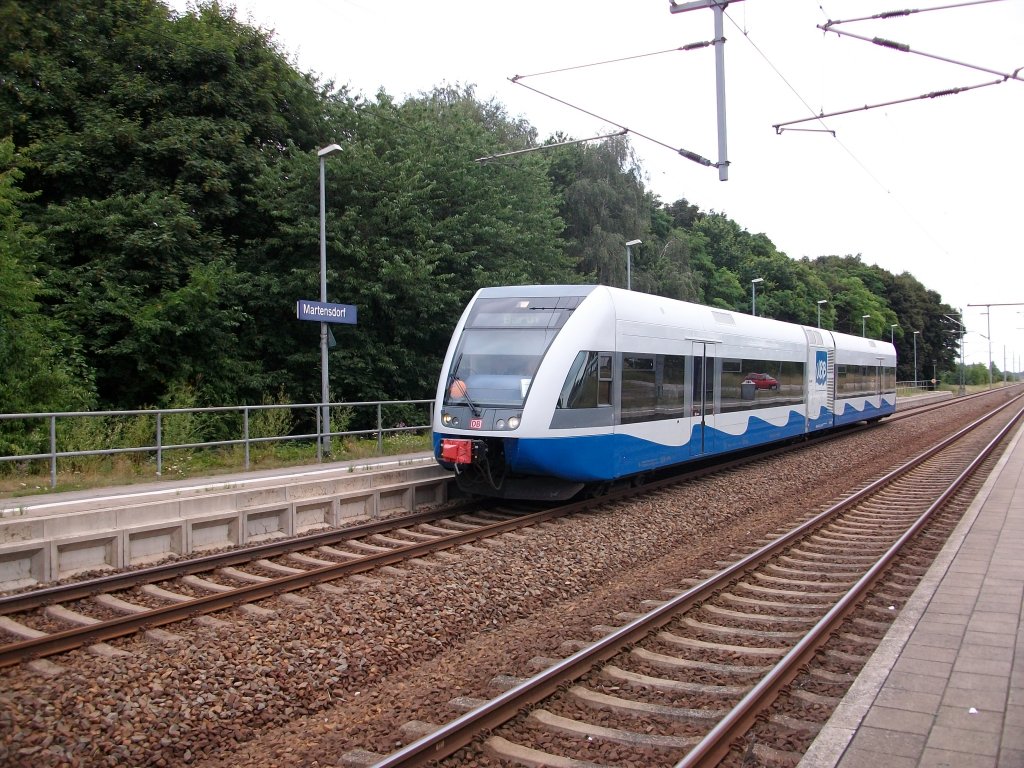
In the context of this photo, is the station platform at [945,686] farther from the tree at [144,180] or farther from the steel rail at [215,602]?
the tree at [144,180]

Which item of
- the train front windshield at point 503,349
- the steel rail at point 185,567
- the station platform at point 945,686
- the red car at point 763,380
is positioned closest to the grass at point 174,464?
the steel rail at point 185,567

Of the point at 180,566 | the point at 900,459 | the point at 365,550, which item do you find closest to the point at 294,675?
the point at 180,566

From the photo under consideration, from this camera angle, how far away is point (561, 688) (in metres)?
5.46

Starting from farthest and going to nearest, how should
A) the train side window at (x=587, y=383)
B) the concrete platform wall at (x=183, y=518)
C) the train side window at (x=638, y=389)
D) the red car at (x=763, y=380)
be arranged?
the red car at (x=763, y=380), the train side window at (x=638, y=389), the train side window at (x=587, y=383), the concrete platform wall at (x=183, y=518)

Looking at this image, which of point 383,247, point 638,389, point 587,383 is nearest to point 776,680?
point 587,383

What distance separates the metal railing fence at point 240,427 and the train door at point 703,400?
5.45 m

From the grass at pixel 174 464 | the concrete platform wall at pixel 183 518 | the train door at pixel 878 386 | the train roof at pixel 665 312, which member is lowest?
the concrete platform wall at pixel 183 518

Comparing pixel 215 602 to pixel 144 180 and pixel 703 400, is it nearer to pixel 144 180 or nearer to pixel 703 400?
→ pixel 703 400

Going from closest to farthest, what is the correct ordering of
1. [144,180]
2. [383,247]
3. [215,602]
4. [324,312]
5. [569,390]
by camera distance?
1. [215,602]
2. [569,390]
3. [324,312]
4. [144,180]
5. [383,247]

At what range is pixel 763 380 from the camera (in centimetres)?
1767

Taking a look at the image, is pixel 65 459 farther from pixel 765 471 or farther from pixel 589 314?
pixel 765 471

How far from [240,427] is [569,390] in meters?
9.58

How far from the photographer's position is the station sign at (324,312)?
48.8 ft

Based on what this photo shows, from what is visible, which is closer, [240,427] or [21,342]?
[21,342]
